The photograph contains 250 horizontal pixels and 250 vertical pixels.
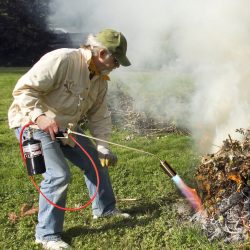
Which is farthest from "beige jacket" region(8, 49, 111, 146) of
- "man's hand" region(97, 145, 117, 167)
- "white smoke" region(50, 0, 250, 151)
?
"white smoke" region(50, 0, 250, 151)

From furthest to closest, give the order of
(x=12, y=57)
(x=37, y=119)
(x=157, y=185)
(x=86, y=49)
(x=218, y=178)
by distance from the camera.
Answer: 1. (x=12, y=57)
2. (x=157, y=185)
3. (x=218, y=178)
4. (x=86, y=49)
5. (x=37, y=119)

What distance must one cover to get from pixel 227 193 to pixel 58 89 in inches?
66.6

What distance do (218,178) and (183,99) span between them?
3849 mm

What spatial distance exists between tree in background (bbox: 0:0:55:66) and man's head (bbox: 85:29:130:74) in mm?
22784

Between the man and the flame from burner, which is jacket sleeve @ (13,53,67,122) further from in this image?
the flame from burner

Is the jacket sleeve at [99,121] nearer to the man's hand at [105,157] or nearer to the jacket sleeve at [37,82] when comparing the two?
the man's hand at [105,157]

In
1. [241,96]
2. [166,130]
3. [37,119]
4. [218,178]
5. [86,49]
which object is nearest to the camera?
[37,119]

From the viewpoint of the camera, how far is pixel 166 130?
24.3 feet

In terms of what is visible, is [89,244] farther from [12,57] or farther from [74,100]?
[12,57]

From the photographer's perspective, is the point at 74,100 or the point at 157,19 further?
the point at 157,19

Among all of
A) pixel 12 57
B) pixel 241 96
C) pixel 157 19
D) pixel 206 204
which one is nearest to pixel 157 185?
pixel 206 204

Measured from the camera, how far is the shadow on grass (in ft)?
13.6

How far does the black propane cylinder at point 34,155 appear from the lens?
3.55m

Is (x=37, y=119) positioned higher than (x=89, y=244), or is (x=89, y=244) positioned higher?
(x=37, y=119)
